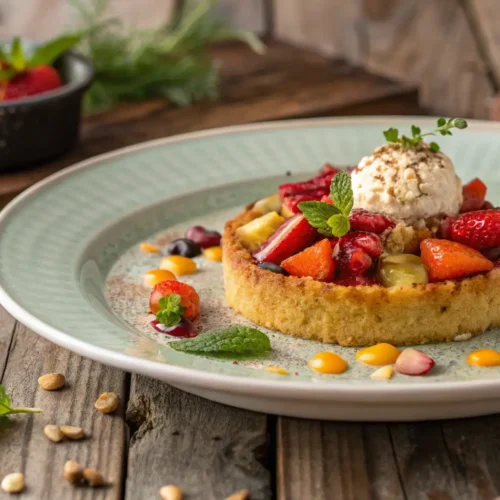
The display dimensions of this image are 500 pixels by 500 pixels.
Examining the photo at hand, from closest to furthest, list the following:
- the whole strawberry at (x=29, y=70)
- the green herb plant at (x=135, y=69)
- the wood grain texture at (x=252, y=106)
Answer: the whole strawberry at (x=29, y=70) < the wood grain texture at (x=252, y=106) < the green herb plant at (x=135, y=69)

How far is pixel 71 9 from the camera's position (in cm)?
779

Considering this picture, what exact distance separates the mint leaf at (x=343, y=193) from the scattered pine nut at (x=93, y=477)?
1322 mm

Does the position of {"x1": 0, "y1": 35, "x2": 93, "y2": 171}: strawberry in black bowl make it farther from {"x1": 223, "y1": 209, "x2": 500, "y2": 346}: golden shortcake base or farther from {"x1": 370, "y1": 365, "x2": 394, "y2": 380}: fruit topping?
{"x1": 370, "y1": 365, "x2": 394, "y2": 380}: fruit topping

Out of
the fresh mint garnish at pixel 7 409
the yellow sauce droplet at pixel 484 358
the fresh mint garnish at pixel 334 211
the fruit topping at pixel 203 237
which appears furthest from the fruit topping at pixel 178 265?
the yellow sauce droplet at pixel 484 358

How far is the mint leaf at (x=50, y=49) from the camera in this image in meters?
5.49

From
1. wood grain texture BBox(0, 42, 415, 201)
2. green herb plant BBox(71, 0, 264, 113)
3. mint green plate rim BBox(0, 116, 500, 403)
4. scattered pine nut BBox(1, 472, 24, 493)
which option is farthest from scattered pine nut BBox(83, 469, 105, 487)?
green herb plant BBox(71, 0, 264, 113)

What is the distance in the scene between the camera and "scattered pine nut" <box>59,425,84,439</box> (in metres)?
2.77

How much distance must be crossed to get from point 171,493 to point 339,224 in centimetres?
123

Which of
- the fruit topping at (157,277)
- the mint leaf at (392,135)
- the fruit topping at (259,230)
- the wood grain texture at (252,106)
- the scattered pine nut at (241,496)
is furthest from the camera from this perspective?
the wood grain texture at (252,106)

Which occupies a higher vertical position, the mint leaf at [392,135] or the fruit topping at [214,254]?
the mint leaf at [392,135]

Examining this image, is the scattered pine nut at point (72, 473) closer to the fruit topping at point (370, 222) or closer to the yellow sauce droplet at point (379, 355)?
the yellow sauce droplet at point (379, 355)

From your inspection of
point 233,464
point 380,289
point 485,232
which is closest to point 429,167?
point 485,232

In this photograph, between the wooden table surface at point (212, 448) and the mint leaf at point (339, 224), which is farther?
the mint leaf at point (339, 224)

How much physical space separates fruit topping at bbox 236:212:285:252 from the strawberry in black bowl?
181 centimetres
